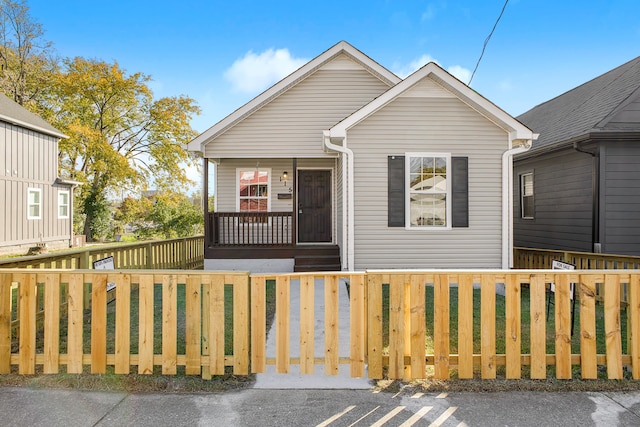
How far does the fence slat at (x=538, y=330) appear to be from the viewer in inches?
135

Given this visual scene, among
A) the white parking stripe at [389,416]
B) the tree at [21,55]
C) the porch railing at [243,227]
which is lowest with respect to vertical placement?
the white parking stripe at [389,416]

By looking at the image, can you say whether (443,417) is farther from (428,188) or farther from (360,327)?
(428,188)

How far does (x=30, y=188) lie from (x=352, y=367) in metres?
18.3

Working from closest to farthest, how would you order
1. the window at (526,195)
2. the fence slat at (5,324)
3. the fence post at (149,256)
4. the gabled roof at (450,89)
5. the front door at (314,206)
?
1. the fence slat at (5,324)
2. the gabled roof at (450,89)
3. the fence post at (149,256)
4. the front door at (314,206)
5. the window at (526,195)

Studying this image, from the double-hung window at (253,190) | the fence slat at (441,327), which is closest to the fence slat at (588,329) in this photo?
the fence slat at (441,327)

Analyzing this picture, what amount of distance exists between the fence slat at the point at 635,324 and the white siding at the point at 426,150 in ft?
15.0

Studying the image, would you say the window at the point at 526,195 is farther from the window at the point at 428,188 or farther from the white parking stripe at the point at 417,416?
the white parking stripe at the point at 417,416

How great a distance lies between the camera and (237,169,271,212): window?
424 inches

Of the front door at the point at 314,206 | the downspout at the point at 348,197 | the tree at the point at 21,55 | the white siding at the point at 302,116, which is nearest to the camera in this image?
the downspout at the point at 348,197

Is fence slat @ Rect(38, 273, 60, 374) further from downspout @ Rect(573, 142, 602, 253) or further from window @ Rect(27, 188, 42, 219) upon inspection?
window @ Rect(27, 188, 42, 219)

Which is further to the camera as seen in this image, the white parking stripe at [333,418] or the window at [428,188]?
the window at [428,188]

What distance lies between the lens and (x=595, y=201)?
854 cm

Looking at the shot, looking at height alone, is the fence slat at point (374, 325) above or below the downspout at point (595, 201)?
below

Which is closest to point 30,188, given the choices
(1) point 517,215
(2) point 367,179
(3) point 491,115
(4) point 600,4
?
(2) point 367,179
